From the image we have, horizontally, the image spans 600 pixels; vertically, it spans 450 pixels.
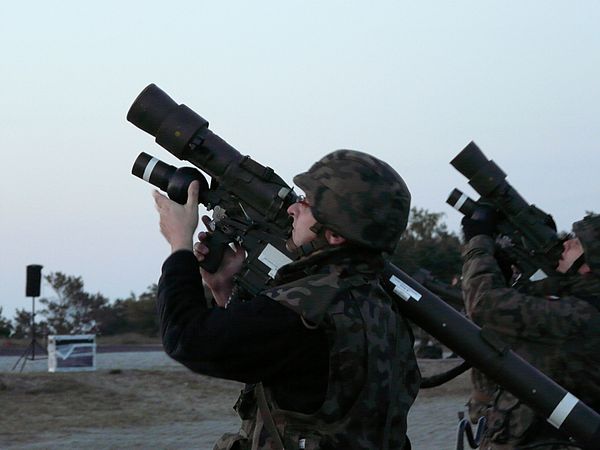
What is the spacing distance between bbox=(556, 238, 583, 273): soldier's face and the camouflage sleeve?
29 cm

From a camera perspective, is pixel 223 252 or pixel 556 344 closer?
pixel 223 252

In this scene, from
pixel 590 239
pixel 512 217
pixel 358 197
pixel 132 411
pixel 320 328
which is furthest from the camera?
pixel 132 411

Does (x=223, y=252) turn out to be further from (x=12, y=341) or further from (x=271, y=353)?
(x=12, y=341)

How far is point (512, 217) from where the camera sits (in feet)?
23.5

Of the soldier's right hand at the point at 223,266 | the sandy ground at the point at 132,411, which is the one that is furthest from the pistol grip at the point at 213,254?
the sandy ground at the point at 132,411

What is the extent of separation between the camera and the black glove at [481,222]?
6.79m

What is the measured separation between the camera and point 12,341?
115 feet

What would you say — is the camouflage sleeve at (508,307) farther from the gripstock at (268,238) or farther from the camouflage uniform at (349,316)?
the camouflage uniform at (349,316)

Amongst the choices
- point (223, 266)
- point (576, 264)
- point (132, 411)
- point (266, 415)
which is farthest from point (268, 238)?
point (132, 411)

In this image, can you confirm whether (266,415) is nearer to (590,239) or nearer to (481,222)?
(590,239)

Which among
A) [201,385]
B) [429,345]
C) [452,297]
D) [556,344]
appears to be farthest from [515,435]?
[429,345]

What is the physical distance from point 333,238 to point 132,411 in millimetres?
12336

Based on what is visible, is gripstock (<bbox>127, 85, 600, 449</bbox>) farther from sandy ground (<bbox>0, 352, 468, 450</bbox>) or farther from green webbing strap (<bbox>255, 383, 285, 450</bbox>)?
sandy ground (<bbox>0, 352, 468, 450</bbox>)

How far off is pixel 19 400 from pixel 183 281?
41.1 feet
